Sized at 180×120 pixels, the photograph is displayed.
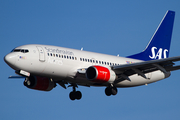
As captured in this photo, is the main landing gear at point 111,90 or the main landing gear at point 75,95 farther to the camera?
the main landing gear at point 75,95

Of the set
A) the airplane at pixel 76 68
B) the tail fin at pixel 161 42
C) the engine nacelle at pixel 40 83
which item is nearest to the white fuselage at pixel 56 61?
the airplane at pixel 76 68

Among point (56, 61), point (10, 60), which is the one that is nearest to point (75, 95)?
point (56, 61)

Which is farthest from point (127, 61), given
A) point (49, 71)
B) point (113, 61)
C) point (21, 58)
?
point (21, 58)

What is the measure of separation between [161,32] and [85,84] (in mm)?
17580

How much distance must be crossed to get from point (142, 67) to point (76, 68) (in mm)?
7918

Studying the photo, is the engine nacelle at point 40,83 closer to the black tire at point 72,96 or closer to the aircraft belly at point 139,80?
the black tire at point 72,96

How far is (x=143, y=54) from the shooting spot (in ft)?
169

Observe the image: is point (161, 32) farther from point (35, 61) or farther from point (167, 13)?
point (35, 61)

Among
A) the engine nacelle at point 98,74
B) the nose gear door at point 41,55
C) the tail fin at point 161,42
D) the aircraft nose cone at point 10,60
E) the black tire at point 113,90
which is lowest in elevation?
the black tire at point 113,90

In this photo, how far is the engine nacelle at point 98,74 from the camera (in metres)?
38.7

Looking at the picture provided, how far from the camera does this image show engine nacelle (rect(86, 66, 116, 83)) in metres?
38.7

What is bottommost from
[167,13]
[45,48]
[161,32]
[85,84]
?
[85,84]

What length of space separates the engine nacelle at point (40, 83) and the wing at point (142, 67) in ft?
28.8

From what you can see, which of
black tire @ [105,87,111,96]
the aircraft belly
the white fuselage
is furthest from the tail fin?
the white fuselage
